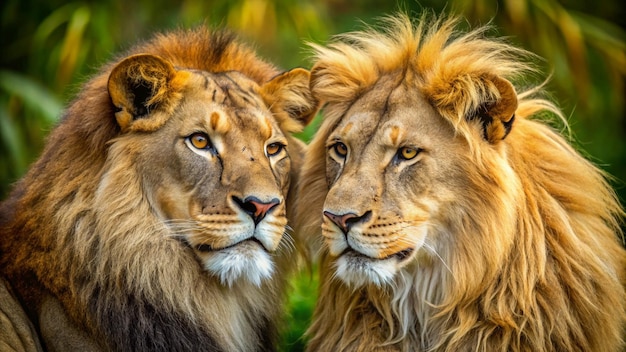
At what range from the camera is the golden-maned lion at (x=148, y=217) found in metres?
3.59

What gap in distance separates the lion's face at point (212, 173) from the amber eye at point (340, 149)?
28 cm

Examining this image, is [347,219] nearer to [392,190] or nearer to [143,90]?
[392,190]

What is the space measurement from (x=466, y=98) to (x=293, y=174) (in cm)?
92

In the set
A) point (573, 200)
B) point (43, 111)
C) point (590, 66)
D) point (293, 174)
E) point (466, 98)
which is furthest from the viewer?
point (590, 66)

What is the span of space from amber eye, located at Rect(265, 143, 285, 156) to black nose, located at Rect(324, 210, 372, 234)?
0.52 meters

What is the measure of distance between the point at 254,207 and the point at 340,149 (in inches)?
19.3

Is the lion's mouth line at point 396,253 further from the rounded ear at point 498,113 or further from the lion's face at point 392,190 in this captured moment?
the rounded ear at point 498,113

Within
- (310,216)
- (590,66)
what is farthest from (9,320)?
(590,66)

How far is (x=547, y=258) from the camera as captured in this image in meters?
3.62

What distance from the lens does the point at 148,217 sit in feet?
12.0

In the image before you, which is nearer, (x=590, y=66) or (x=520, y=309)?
(x=520, y=309)

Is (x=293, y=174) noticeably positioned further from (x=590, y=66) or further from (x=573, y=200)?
(x=590, y=66)

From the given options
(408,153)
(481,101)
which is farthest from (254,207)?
(481,101)

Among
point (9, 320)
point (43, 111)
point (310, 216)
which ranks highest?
point (310, 216)
